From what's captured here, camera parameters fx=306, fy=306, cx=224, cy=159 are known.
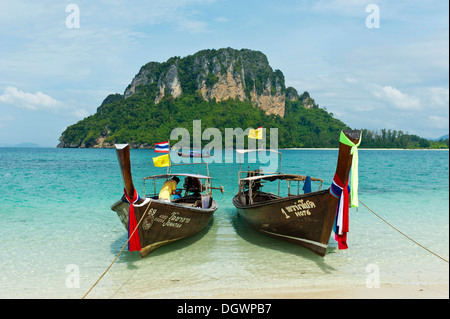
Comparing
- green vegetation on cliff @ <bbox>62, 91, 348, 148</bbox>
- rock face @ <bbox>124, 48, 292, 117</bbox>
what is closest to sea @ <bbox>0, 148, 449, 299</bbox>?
green vegetation on cliff @ <bbox>62, 91, 348, 148</bbox>

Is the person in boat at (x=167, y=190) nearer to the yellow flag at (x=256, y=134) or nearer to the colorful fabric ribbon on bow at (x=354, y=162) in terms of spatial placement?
the yellow flag at (x=256, y=134)

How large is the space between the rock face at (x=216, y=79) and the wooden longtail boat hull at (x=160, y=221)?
117m

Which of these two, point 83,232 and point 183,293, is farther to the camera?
point 83,232

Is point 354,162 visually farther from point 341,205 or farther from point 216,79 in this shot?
point 216,79

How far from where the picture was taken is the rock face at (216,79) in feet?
408

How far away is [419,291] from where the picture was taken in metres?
6.22

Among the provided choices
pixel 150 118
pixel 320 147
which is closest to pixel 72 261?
pixel 150 118

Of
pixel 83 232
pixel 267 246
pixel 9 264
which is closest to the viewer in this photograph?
pixel 9 264

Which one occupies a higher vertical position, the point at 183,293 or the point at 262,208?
the point at 262,208

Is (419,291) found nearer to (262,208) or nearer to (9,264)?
(262,208)

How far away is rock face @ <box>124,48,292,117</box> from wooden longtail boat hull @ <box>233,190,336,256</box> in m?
117

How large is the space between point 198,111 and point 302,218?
115m

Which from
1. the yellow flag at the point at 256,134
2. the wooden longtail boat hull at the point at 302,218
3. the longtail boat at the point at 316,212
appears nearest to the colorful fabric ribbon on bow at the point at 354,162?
the longtail boat at the point at 316,212

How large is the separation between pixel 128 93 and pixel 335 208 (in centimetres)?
15258
